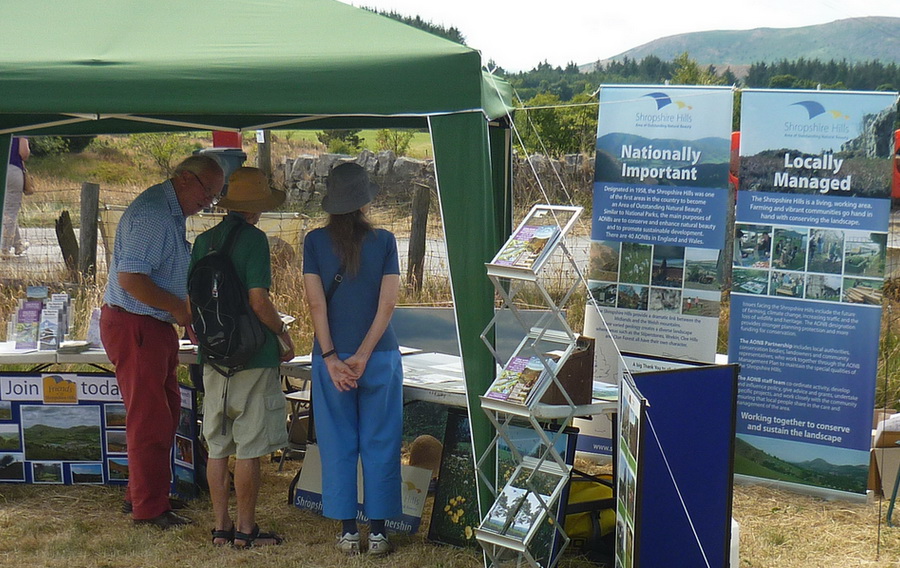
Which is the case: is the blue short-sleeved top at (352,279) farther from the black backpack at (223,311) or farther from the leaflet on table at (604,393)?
the leaflet on table at (604,393)

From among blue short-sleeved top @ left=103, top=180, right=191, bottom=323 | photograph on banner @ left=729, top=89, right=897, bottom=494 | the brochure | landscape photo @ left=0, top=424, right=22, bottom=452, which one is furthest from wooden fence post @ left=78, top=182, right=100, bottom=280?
the brochure

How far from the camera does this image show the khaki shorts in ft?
11.7

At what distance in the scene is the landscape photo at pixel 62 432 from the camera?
4488mm

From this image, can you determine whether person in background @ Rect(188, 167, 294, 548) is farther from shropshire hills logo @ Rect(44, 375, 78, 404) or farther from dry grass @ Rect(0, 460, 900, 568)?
shropshire hills logo @ Rect(44, 375, 78, 404)

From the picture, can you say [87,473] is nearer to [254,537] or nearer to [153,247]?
[254,537]

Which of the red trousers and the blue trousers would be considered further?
the red trousers

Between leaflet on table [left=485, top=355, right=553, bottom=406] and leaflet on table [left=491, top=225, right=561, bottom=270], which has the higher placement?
leaflet on table [left=491, top=225, right=561, bottom=270]

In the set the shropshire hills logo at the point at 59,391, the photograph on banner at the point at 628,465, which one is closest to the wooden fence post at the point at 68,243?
the shropshire hills logo at the point at 59,391

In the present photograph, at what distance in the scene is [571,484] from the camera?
3723 mm

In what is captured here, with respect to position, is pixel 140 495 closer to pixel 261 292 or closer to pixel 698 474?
pixel 261 292

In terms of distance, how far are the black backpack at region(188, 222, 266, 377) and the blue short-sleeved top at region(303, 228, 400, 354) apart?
0.27 metres

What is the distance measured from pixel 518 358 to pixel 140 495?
189 centimetres

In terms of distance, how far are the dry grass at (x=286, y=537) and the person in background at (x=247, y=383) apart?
295 millimetres

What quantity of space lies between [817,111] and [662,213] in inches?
34.3
